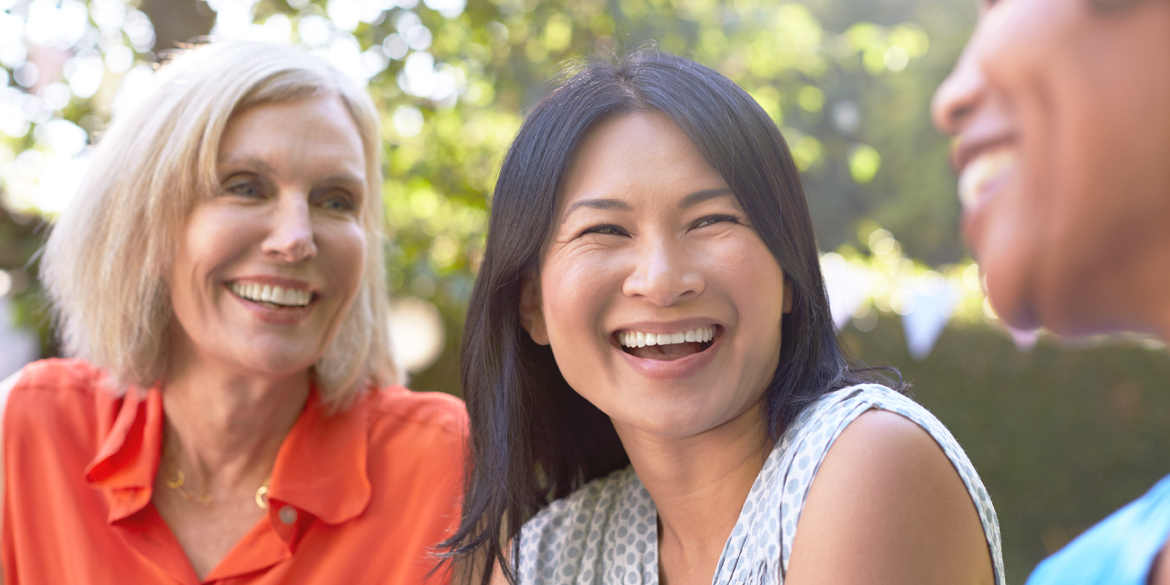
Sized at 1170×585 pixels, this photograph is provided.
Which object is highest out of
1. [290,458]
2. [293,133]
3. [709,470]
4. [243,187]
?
[293,133]

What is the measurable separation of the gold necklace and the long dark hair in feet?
1.92

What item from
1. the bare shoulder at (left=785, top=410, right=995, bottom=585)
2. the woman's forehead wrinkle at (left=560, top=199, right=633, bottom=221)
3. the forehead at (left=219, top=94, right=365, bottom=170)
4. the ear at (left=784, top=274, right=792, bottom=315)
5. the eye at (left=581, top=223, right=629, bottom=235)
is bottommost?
the bare shoulder at (left=785, top=410, right=995, bottom=585)

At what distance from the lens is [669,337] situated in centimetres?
163

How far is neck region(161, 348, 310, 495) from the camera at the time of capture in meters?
2.29

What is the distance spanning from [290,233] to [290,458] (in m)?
0.59

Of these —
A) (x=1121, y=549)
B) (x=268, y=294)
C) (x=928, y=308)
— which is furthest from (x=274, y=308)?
(x=928, y=308)

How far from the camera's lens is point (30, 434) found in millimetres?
2279

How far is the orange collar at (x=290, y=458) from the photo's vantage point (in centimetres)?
219

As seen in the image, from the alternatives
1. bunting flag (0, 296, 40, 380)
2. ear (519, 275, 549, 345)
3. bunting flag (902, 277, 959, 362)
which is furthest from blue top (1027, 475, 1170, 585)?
bunting flag (902, 277, 959, 362)

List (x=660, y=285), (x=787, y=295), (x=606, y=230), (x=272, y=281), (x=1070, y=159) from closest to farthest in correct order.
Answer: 1. (x=1070, y=159)
2. (x=660, y=285)
3. (x=606, y=230)
4. (x=787, y=295)
5. (x=272, y=281)

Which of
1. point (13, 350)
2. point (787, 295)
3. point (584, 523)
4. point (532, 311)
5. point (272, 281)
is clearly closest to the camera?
point (787, 295)

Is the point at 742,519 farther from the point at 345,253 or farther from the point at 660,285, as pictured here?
the point at 345,253

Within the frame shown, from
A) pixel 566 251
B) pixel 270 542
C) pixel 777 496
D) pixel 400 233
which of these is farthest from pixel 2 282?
pixel 777 496

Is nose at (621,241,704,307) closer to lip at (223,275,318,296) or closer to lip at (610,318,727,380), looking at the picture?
lip at (610,318,727,380)
